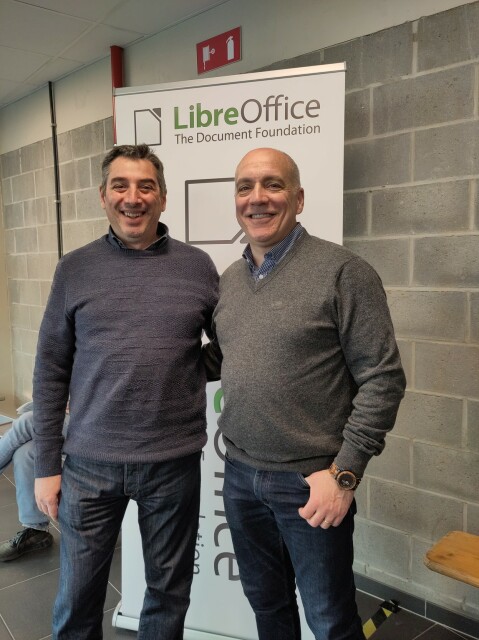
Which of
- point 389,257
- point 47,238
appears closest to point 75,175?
point 47,238

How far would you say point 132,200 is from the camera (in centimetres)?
131

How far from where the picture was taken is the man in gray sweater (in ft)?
3.61

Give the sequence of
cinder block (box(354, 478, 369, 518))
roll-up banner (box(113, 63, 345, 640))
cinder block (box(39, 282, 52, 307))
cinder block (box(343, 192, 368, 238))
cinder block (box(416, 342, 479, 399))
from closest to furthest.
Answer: roll-up banner (box(113, 63, 345, 640))
cinder block (box(416, 342, 479, 399))
cinder block (box(343, 192, 368, 238))
cinder block (box(354, 478, 369, 518))
cinder block (box(39, 282, 52, 307))

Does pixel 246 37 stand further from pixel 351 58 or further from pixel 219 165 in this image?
pixel 219 165

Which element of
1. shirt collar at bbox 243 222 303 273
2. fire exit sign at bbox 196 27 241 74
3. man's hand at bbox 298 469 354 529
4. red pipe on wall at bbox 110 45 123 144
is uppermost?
red pipe on wall at bbox 110 45 123 144

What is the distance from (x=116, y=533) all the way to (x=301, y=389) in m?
0.65

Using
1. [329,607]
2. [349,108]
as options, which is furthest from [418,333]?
[329,607]

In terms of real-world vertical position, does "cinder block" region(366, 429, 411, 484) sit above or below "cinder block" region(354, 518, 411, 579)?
above

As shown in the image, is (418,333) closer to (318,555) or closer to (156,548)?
(318,555)

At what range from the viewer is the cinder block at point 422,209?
1.78 metres

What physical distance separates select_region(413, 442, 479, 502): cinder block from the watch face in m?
0.92

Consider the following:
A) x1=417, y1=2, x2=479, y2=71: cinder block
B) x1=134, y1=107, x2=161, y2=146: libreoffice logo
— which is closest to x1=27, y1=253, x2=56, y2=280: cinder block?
x1=134, y1=107, x2=161, y2=146: libreoffice logo

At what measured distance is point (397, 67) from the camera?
188 cm

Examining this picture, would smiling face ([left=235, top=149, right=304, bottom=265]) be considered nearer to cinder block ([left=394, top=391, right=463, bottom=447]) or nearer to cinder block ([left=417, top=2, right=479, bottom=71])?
cinder block ([left=417, top=2, right=479, bottom=71])
